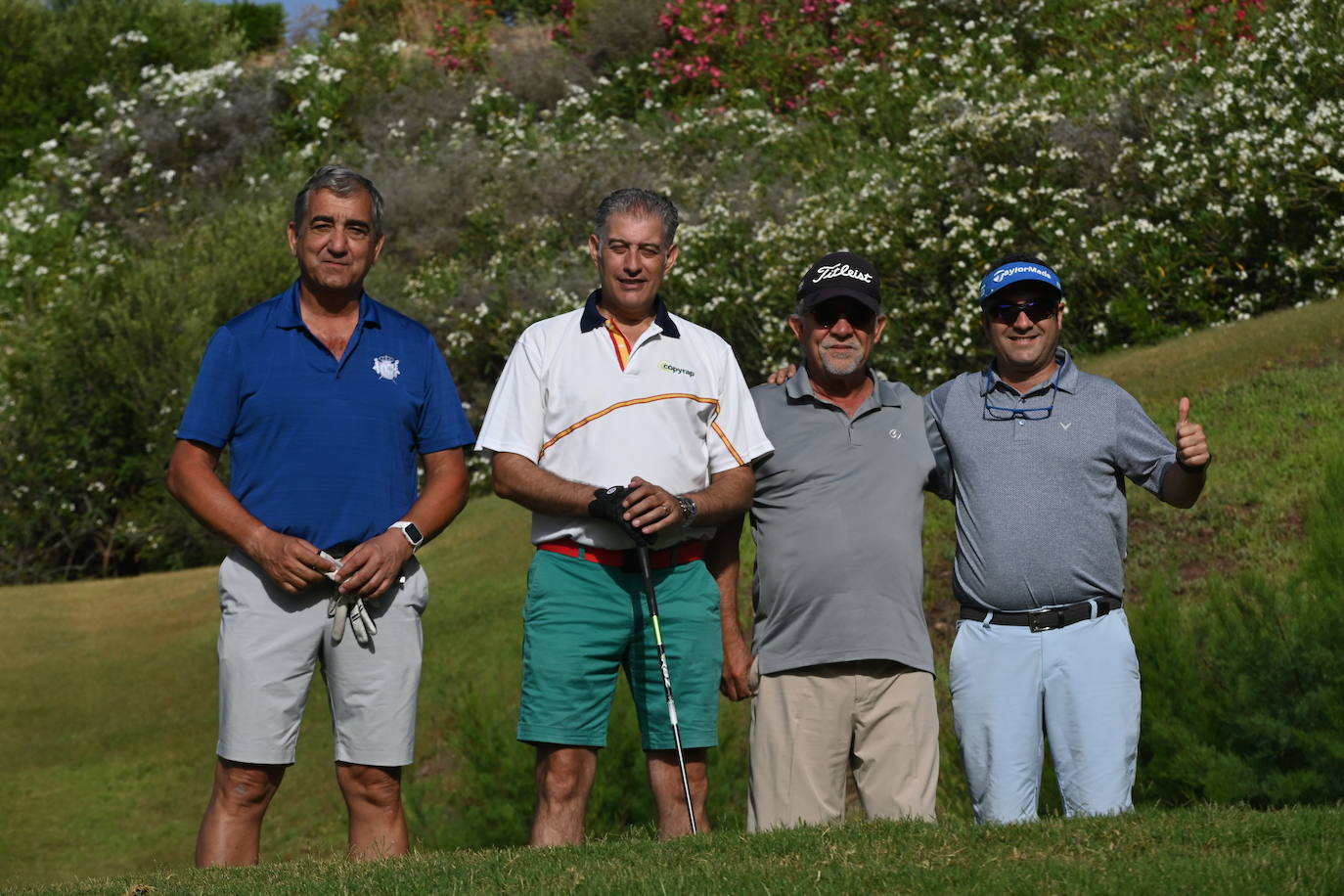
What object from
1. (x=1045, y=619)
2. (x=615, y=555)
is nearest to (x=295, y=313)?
(x=615, y=555)

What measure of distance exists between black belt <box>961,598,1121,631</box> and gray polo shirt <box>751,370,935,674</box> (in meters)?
0.27

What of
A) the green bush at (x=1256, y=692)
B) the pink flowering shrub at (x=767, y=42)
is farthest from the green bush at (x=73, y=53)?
the green bush at (x=1256, y=692)

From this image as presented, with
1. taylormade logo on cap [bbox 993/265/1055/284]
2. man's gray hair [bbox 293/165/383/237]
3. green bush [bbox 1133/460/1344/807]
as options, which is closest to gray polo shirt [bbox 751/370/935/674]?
taylormade logo on cap [bbox 993/265/1055/284]

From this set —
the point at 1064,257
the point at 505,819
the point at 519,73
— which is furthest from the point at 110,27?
the point at 505,819

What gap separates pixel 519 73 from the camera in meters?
28.9

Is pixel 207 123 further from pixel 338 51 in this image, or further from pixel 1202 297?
pixel 1202 297

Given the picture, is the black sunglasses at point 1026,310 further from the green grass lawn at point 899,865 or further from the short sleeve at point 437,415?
the short sleeve at point 437,415

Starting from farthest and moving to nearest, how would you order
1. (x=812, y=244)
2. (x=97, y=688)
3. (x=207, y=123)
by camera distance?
(x=207, y=123), (x=812, y=244), (x=97, y=688)

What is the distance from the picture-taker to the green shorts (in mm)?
5172

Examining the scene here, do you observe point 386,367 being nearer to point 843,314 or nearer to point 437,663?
point 843,314

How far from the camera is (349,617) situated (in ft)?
17.1

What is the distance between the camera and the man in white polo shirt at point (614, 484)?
5.18 m

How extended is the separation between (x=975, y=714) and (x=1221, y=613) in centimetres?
353

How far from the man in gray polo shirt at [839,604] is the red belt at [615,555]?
9.1 inches
